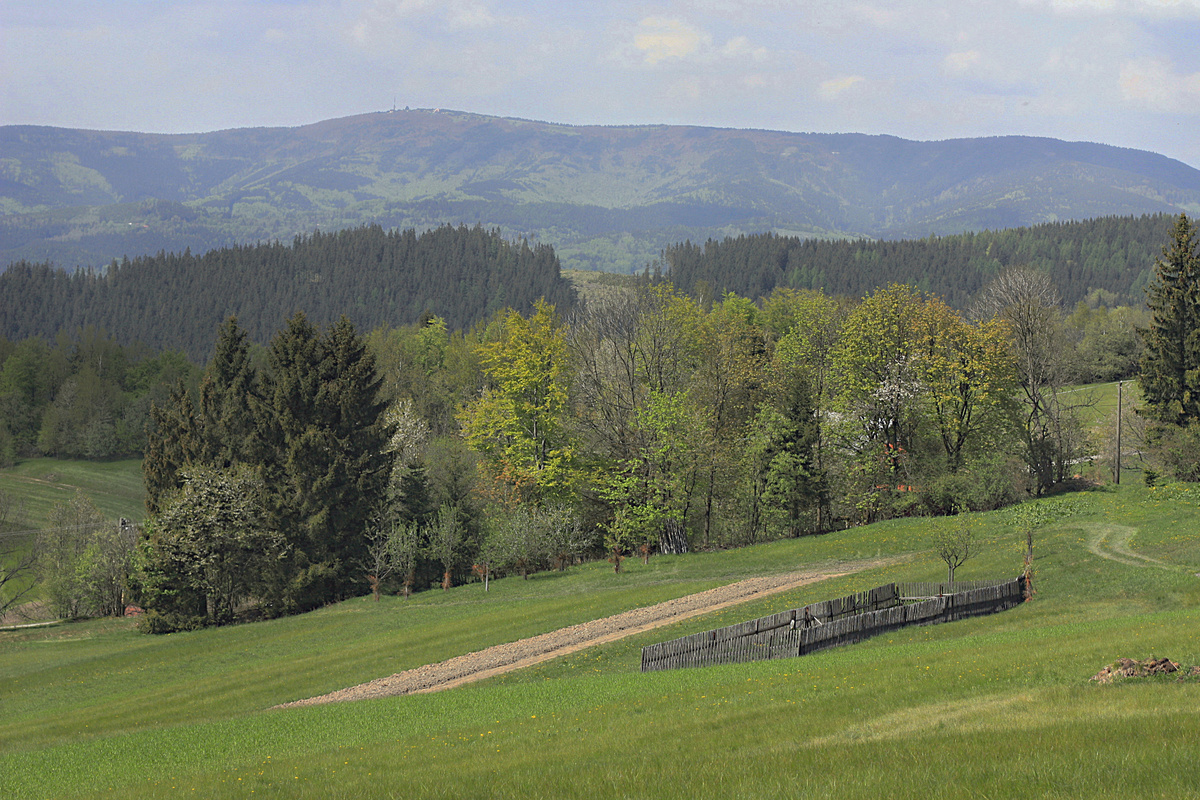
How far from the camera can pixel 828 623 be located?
27.7 metres

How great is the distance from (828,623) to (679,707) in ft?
34.3

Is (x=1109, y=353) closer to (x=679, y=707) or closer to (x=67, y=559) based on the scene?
(x=67, y=559)

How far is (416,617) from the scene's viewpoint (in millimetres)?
44969

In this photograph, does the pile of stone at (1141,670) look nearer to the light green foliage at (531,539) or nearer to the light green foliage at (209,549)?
the light green foliage at (531,539)

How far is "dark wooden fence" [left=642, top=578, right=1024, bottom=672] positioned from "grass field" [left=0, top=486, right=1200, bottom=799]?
0.76 meters

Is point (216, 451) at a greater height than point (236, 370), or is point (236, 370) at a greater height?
point (236, 370)

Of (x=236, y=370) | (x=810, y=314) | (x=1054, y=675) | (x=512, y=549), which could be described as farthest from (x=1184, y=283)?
(x=236, y=370)

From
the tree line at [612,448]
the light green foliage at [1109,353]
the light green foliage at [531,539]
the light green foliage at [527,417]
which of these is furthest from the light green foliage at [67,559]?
the light green foliage at [1109,353]

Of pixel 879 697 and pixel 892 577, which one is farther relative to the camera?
pixel 892 577

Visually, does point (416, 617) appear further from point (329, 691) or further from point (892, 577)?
point (892, 577)

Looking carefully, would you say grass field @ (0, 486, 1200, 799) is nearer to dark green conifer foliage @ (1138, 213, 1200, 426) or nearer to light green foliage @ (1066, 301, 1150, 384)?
dark green conifer foliage @ (1138, 213, 1200, 426)

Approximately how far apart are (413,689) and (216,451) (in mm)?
38741

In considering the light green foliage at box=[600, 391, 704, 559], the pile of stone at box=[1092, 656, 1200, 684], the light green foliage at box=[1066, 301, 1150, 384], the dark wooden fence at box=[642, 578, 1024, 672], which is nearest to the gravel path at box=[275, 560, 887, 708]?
the dark wooden fence at box=[642, 578, 1024, 672]

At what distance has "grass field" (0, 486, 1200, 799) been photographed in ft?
36.1
